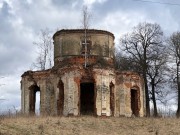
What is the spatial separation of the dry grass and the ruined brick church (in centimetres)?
363

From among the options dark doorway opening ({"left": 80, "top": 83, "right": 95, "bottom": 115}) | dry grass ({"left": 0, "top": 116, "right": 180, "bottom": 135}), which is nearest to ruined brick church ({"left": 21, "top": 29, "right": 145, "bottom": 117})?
dark doorway opening ({"left": 80, "top": 83, "right": 95, "bottom": 115})

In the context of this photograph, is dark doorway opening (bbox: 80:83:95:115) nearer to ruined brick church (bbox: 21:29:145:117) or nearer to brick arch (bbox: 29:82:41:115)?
ruined brick church (bbox: 21:29:145:117)

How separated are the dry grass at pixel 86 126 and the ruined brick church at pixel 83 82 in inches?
143

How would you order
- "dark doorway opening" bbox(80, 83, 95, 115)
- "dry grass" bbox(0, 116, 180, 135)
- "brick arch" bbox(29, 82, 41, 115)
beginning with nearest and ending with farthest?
"dry grass" bbox(0, 116, 180, 135) → "brick arch" bbox(29, 82, 41, 115) → "dark doorway opening" bbox(80, 83, 95, 115)

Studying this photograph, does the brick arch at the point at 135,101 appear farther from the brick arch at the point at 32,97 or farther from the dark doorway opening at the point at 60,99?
the brick arch at the point at 32,97

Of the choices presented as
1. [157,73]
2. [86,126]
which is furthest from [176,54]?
[86,126]

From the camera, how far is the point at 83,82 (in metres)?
32.3

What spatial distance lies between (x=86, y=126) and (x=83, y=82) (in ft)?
23.5

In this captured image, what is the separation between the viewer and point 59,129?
22.6m

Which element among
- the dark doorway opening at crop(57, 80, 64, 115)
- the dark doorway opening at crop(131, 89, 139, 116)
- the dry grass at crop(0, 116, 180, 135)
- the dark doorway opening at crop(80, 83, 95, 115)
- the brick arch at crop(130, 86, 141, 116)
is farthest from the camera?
the dark doorway opening at crop(80, 83, 95, 115)

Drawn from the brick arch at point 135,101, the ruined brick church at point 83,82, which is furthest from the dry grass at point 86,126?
Result: the brick arch at point 135,101

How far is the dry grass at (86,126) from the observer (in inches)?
818

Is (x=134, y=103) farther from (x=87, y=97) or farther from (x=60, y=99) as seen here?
(x=60, y=99)

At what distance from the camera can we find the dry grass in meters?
20.8
